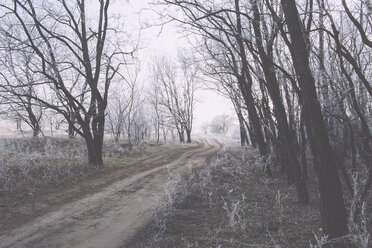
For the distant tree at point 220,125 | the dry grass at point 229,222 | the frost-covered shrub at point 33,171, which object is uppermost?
the distant tree at point 220,125

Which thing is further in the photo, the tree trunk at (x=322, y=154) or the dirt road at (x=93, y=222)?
the dirt road at (x=93, y=222)

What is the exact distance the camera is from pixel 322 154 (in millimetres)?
3346

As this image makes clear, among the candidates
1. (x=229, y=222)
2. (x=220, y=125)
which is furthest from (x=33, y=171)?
(x=220, y=125)

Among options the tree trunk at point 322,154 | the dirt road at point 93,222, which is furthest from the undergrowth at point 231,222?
the dirt road at point 93,222

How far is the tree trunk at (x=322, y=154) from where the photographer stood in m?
3.35

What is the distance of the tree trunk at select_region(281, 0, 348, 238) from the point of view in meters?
3.35

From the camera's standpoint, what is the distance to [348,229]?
134 inches

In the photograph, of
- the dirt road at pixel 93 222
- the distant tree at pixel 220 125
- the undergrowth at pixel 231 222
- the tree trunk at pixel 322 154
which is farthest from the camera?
the distant tree at pixel 220 125

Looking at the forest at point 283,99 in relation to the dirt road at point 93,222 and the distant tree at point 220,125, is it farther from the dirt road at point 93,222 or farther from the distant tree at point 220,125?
the distant tree at point 220,125

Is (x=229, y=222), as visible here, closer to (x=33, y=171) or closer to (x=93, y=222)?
(x=93, y=222)

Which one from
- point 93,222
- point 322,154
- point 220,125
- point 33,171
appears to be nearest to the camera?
point 322,154

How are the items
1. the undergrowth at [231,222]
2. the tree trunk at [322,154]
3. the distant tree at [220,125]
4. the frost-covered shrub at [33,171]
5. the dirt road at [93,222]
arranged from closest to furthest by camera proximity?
the tree trunk at [322,154] < the undergrowth at [231,222] < the dirt road at [93,222] < the frost-covered shrub at [33,171] < the distant tree at [220,125]

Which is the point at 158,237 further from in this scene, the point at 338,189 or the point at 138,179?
the point at 138,179

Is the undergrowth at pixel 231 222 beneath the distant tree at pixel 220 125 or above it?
beneath
